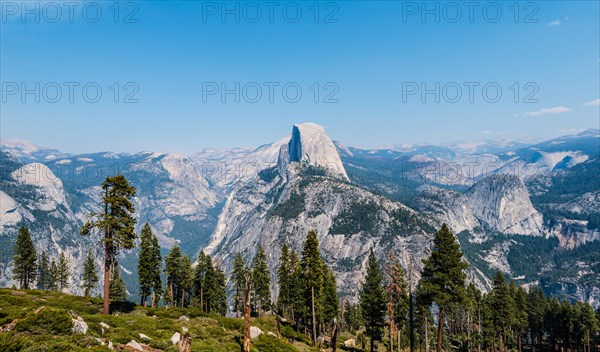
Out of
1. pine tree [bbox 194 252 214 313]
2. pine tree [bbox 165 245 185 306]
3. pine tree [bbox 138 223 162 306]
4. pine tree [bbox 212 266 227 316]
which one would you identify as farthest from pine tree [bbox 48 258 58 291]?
pine tree [bbox 212 266 227 316]

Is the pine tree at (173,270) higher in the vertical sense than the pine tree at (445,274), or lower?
lower

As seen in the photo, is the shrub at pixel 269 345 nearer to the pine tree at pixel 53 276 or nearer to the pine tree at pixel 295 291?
the pine tree at pixel 295 291

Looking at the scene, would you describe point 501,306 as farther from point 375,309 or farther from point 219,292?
point 219,292

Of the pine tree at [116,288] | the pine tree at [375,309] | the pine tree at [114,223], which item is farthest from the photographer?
the pine tree at [116,288]

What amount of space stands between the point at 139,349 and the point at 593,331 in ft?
315

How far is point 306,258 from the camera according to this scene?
47.4 m

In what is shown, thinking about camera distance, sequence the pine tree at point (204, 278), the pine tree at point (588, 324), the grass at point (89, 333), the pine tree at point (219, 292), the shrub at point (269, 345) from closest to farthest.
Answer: the grass at point (89, 333) < the shrub at point (269, 345) < the pine tree at point (588, 324) < the pine tree at point (204, 278) < the pine tree at point (219, 292)

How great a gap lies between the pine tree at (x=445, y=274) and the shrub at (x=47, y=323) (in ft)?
103

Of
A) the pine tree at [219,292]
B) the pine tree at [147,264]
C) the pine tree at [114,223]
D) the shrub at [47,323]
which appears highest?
the pine tree at [114,223]

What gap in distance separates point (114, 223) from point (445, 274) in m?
33.2

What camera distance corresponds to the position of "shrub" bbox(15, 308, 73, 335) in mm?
17312

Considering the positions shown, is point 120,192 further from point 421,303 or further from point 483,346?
point 483,346

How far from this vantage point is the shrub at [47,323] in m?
17.3

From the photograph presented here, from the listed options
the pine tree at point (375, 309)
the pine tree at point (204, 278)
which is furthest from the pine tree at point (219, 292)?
the pine tree at point (375, 309)
